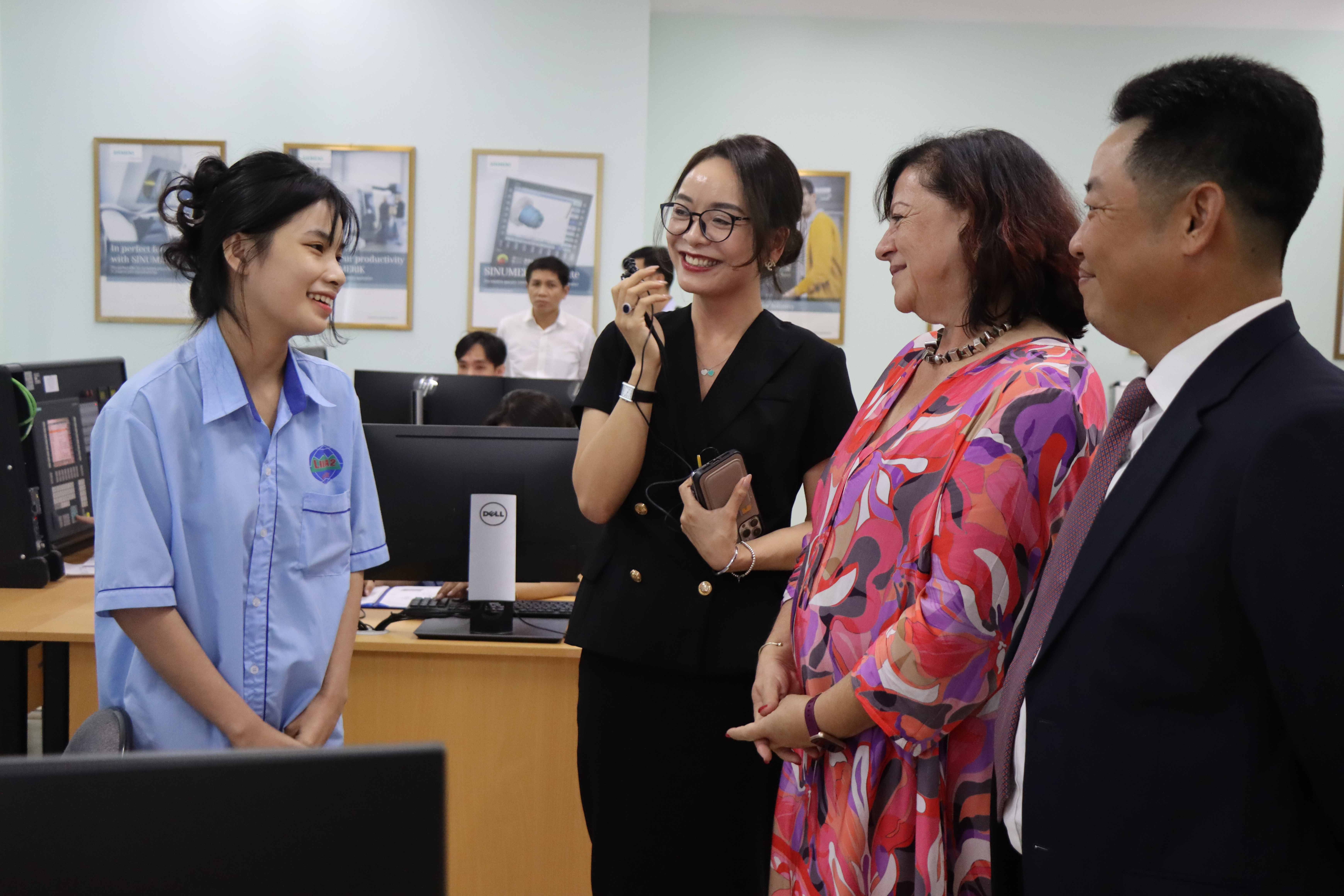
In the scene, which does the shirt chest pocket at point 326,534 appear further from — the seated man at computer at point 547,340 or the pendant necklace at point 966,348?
the seated man at computer at point 547,340

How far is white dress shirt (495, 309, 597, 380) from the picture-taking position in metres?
5.34

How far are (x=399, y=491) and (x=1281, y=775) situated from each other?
6.20 ft

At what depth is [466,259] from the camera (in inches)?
216

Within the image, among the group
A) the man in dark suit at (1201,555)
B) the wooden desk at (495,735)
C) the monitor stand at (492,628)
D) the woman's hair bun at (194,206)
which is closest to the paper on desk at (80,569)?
the wooden desk at (495,735)

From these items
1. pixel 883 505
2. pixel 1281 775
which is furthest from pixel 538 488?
pixel 1281 775

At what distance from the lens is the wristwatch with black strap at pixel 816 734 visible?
1.26 metres

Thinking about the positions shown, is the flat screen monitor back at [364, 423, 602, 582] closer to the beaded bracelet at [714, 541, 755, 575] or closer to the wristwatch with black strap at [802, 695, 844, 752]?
the beaded bracelet at [714, 541, 755, 575]

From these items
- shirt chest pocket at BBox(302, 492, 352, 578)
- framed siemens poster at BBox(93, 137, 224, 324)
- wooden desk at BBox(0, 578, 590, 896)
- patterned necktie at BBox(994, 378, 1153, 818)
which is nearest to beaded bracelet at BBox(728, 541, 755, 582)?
patterned necktie at BBox(994, 378, 1153, 818)

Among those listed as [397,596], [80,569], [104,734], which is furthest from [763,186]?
[80,569]

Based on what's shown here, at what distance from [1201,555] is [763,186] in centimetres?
94

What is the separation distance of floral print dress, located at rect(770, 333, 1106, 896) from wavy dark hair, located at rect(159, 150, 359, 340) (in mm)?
965

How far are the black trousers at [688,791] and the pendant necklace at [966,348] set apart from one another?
1.92ft

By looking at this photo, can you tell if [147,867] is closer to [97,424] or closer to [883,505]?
[883,505]

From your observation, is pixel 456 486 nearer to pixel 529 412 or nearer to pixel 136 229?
pixel 529 412
